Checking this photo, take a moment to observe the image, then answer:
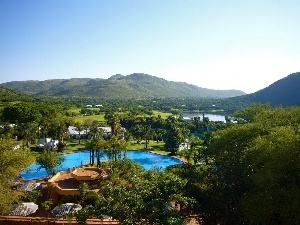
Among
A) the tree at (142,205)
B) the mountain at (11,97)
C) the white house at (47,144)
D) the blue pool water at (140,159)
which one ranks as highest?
the mountain at (11,97)

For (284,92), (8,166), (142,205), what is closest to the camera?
(142,205)

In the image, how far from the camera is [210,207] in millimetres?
14805

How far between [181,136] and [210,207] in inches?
1548

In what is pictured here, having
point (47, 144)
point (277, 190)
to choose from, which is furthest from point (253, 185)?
point (47, 144)

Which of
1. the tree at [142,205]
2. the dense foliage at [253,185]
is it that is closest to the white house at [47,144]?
the dense foliage at [253,185]

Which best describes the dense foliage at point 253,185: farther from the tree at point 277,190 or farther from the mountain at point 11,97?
the mountain at point 11,97

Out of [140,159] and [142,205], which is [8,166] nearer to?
[142,205]

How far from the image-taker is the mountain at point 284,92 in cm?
12612

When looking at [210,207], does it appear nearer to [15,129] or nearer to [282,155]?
[282,155]

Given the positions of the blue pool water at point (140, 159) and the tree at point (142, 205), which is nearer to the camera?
the tree at point (142, 205)

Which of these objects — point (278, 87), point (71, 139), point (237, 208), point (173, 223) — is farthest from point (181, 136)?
point (278, 87)

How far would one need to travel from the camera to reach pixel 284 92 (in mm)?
135625

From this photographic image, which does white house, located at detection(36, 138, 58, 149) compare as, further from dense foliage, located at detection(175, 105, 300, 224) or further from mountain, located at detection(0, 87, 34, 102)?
mountain, located at detection(0, 87, 34, 102)

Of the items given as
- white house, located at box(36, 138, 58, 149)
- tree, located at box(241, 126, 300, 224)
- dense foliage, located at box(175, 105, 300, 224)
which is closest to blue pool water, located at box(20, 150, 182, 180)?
white house, located at box(36, 138, 58, 149)
